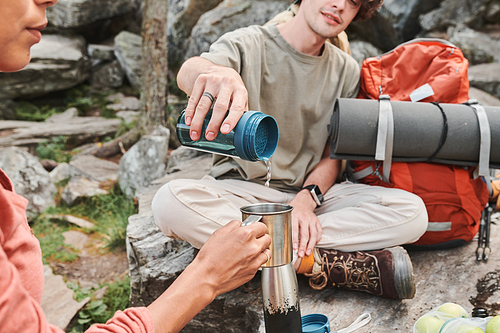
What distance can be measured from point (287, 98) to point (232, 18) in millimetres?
7168

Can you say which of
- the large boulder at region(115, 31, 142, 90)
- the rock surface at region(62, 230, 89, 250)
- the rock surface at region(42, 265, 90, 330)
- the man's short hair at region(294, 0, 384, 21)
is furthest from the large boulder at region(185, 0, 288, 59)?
the rock surface at region(42, 265, 90, 330)

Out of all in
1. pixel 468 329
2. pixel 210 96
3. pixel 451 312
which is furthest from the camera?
pixel 451 312

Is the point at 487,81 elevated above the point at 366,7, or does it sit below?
below

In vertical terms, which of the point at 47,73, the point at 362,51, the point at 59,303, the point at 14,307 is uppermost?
the point at 362,51

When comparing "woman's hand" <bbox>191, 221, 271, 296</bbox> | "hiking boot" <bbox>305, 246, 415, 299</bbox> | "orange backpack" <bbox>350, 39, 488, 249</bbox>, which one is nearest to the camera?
"woman's hand" <bbox>191, 221, 271, 296</bbox>

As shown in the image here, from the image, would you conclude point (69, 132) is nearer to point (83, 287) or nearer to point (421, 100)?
point (83, 287)

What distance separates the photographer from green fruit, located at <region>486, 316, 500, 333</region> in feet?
4.71

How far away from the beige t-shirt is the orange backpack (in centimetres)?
33

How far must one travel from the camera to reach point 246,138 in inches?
56.4

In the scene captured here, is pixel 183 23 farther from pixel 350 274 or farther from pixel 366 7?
pixel 350 274

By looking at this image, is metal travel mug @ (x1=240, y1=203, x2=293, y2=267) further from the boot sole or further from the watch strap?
the watch strap

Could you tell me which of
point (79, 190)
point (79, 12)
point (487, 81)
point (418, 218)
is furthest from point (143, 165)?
point (79, 12)

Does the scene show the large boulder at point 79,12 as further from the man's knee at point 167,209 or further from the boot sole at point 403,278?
the boot sole at point 403,278

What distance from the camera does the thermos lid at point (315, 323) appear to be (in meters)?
1.82
